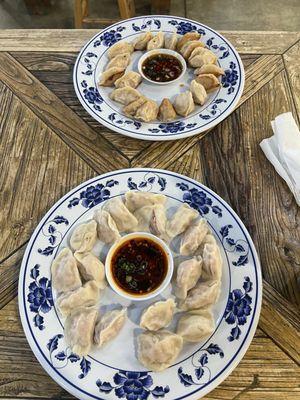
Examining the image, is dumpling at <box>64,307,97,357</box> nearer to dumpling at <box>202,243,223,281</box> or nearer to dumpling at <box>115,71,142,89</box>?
dumpling at <box>202,243,223,281</box>

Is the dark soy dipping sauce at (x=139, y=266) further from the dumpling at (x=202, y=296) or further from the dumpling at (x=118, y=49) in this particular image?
the dumpling at (x=118, y=49)

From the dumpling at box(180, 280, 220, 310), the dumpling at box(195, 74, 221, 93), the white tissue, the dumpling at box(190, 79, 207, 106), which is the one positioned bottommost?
the dumpling at box(180, 280, 220, 310)

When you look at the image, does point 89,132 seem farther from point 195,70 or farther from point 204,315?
point 204,315

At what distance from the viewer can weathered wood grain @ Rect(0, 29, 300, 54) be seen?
1972 millimetres

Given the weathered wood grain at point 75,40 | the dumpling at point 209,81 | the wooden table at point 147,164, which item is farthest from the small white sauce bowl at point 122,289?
the weathered wood grain at point 75,40

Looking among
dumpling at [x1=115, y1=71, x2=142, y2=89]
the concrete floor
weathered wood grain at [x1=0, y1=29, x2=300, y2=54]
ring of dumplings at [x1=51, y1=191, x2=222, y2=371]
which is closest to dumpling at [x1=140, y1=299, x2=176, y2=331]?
ring of dumplings at [x1=51, y1=191, x2=222, y2=371]

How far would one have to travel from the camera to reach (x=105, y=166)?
5.20 ft

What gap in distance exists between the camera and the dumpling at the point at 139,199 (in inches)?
54.6

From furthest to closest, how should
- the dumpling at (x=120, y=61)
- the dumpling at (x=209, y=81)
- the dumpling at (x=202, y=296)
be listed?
1. the dumpling at (x=120, y=61)
2. the dumpling at (x=209, y=81)
3. the dumpling at (x=202, y=296)

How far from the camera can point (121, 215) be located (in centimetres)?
134

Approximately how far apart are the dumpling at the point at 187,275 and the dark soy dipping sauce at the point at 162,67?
3.05ft

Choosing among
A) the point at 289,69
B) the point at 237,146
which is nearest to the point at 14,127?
the point at 237,146

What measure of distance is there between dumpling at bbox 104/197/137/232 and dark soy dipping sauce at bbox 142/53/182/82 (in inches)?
28.7

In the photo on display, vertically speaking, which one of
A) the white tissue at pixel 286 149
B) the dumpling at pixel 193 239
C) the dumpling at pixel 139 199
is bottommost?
the dumpling at pixel 193 239
